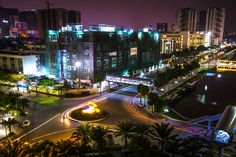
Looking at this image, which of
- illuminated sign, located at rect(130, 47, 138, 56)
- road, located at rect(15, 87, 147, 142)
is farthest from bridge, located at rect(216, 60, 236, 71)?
road, located at rect(15, 87, 147, 142)

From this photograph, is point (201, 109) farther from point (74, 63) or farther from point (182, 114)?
point (74, 63)

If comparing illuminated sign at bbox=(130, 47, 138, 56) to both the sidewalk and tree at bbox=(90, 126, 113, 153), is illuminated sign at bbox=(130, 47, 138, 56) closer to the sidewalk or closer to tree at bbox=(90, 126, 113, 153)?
the sidewalk

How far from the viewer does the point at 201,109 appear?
7744 centimetres

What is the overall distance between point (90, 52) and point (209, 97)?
48.7m

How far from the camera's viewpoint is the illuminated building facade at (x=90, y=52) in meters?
83.4

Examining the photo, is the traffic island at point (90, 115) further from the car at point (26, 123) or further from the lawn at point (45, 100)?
the lawn at point (45, 100)

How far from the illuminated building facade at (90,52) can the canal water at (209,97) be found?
27.9 m

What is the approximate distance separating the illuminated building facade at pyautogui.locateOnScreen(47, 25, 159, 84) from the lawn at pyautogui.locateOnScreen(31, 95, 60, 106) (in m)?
17.6

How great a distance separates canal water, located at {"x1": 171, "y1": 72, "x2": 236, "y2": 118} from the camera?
76188 millimetres

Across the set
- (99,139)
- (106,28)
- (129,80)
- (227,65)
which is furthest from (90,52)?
(227,65)

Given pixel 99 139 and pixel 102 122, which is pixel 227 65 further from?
pixel 99 139

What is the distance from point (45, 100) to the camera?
224 feet

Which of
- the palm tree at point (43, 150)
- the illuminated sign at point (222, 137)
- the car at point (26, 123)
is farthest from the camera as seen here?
the car at point (26, 123)

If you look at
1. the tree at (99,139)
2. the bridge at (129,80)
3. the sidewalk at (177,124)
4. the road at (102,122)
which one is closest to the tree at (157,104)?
the sidewalk at (177,124)
